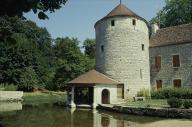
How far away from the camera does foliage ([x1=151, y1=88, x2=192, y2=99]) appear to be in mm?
29794

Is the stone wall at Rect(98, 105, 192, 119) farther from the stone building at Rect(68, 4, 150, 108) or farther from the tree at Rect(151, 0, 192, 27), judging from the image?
the tree at Rect(151, 0, 192, 27)

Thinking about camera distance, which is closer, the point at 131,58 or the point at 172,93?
the point at 172,93

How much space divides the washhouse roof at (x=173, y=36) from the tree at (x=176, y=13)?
37.6 ft

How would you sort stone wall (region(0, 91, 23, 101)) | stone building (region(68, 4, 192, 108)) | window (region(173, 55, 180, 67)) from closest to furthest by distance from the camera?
stone building (region(68, 4, 192, 108))
window (region(173, 55, 180, 67))
stone wall (region(0, 91, 23, 101))

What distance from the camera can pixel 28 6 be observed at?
6.92m

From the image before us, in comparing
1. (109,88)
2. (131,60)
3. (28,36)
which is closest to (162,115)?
(109,88)

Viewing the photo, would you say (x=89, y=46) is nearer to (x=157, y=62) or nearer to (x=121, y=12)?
(x=157, y=62)

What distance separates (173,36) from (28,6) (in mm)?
29826

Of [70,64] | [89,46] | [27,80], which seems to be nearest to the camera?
[70,64]

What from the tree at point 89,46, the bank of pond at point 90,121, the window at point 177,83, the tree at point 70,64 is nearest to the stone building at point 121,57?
the window at point 177,83

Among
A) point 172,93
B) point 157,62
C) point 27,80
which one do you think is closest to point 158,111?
point 172,93

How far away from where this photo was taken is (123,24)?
33.6 meters

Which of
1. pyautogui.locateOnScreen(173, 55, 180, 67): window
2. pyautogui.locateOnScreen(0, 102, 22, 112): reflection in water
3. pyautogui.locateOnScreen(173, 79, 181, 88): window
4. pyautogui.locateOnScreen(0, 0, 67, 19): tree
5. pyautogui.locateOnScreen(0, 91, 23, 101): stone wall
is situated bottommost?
pyautogui.locateOnScreen(0, 102, 22, 112): reflection in water

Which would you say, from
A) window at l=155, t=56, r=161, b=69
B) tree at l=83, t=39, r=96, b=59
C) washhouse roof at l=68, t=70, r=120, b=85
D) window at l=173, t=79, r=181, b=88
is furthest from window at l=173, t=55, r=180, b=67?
tree at l=83, t=39, r=96, b=59
